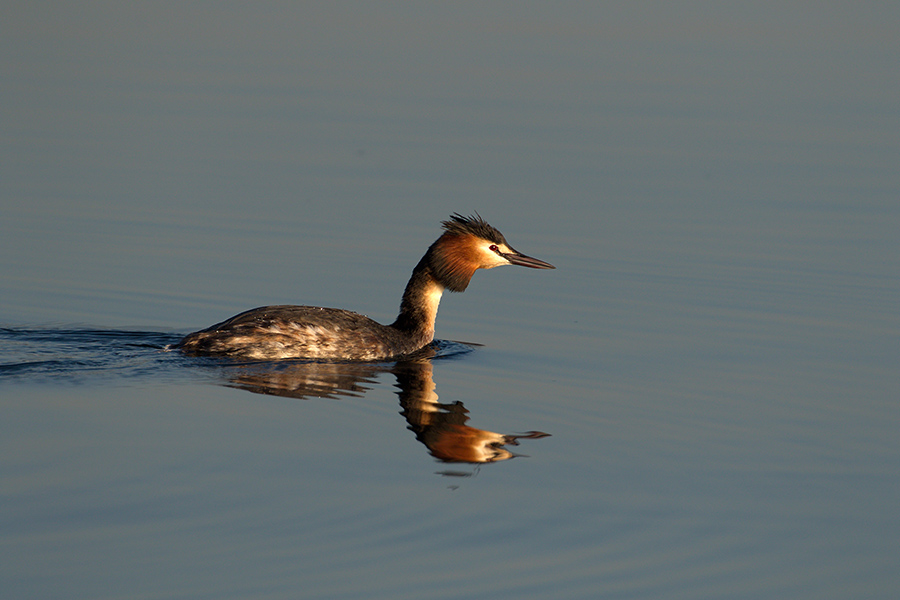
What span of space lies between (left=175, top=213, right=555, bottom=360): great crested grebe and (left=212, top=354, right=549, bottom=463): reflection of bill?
0.14m

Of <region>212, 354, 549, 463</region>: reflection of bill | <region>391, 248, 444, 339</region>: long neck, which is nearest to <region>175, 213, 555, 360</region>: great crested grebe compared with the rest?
<region>391, 248, 444, 339</region>: long neck

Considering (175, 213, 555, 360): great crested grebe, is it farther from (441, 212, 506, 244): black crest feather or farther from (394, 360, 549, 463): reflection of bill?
(394, 360, 549, 463): reflection of bill

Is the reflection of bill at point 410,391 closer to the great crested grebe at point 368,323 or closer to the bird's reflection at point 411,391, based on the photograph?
the bird's reflection at point 411,391

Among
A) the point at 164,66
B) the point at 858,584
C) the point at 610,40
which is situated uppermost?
the point at 610,40

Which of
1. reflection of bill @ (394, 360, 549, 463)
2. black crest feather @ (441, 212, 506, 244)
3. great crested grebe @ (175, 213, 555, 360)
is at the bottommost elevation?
reflection of bill @ (394, 360, 549, 463)

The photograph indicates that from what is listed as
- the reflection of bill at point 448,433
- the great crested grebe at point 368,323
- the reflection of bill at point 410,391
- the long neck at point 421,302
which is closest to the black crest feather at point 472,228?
the great crested grebe at point 368,323

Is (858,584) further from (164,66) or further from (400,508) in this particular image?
(164,66)

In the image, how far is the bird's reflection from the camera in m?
8.69

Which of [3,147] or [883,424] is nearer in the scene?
[883,424]

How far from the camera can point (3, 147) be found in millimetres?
17750

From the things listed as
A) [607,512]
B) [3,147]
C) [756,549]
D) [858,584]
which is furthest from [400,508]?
[3,147]

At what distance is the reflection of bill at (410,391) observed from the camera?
8.69 m

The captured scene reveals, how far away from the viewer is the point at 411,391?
1027 centimetres

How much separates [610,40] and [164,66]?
10.5 metres
